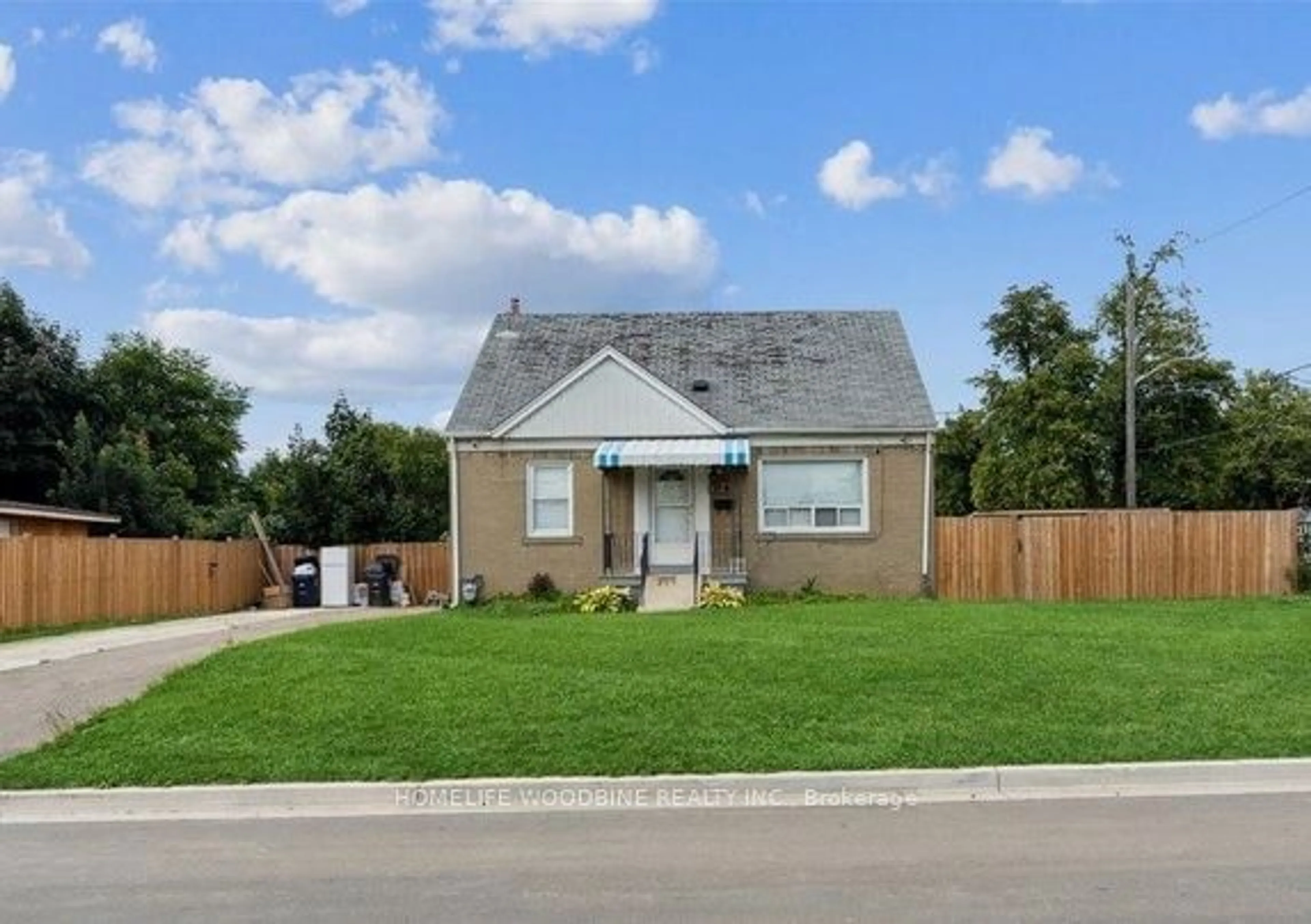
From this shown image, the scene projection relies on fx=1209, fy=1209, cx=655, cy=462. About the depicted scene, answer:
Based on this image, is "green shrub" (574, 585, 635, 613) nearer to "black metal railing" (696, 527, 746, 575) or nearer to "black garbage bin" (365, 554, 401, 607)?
"black metal railing" (696, 527, 746, 575)

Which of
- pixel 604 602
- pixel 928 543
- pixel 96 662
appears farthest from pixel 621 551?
pixel 96 662

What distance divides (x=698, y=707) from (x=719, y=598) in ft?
37.3

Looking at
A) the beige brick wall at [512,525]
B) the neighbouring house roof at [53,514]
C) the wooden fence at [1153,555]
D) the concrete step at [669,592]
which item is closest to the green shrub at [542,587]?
the beige brick wall at [512,525]

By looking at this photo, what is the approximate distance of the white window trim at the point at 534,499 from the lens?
23.2 m

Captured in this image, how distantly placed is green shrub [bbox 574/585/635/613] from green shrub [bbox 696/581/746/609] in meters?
1.29

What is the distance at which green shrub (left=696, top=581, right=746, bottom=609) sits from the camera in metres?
20.6

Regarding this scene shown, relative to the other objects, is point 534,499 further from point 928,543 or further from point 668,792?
point 668,792

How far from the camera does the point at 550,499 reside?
23.4 m

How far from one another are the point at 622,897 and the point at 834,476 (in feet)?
57.9

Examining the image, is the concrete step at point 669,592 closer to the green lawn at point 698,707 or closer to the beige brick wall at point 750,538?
the beige brick wall at point 750,538

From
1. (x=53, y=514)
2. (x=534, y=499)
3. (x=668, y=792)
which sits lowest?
(x=668, y=792)

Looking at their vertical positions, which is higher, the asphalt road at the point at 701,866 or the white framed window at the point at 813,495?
the white framed window at the point at 813,495

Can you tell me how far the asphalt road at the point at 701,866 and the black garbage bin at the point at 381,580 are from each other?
19.1 metres

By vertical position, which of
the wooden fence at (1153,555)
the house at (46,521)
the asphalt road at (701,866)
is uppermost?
the house at (46,521)
